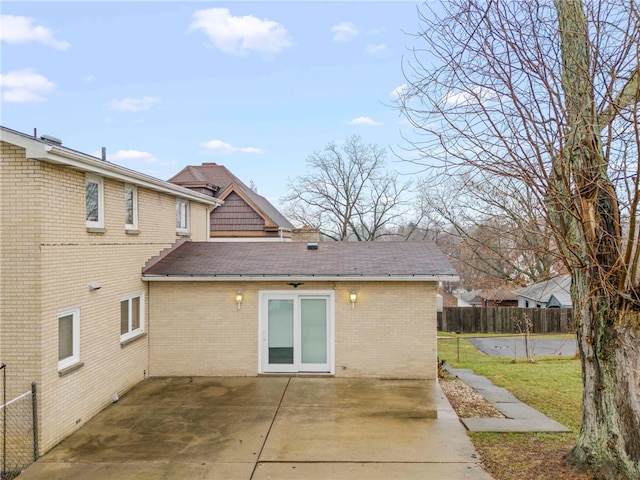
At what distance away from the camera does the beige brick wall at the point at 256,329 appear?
1027 cm

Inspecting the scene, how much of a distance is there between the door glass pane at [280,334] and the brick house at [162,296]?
25 millimetres

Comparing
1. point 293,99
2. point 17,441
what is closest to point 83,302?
point 17,441

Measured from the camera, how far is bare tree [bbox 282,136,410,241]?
1446 inches

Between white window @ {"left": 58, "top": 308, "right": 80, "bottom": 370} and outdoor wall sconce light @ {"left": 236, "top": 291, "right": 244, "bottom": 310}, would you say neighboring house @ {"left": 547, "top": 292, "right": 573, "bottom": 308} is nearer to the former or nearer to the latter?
outdoor wall sconce light @ {"left": 236, "top": 291, "right": 244, "bottom": 310}

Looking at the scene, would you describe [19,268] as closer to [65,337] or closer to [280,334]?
[65,337]

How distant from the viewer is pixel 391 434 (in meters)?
7.17

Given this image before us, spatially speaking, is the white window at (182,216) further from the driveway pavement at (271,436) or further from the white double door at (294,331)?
the driveway pavement at (271,436)

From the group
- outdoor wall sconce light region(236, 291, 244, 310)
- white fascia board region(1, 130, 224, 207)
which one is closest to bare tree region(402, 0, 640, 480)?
white fascia board region(1, 130, 224, 207)

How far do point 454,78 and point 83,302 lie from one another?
7166 mm

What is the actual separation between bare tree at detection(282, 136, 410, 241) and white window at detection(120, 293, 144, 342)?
26686mm

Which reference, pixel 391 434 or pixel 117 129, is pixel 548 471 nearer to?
pixel 391 434

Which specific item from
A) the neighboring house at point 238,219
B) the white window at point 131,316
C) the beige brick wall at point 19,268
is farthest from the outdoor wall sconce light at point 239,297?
the neighboring house at point 238,219

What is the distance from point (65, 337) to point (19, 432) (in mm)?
1537

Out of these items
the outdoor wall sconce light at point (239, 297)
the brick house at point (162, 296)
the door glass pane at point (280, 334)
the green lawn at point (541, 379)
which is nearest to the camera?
the brick house at point (162, 296)
